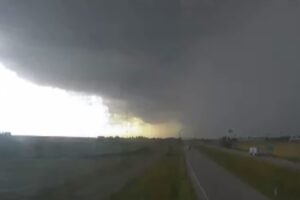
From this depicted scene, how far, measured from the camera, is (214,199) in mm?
35000

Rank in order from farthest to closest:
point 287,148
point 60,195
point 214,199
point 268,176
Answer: point 287,148, point 268,176, point 60,195, point 214,199

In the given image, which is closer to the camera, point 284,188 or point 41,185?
point 284,188

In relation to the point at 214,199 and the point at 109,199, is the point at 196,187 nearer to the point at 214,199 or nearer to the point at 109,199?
the point at 109,199

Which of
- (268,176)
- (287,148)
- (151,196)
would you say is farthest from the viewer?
(287,148)

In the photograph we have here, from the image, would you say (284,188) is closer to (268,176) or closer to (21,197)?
(268,176)

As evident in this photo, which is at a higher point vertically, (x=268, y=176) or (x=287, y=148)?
(x=287, y=148)

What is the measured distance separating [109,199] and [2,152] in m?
92.8

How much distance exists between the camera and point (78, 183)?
206ft

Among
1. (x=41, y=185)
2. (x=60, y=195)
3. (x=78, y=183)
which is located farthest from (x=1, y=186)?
(x=60, y=195)

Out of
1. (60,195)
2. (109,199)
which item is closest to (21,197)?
(60,195)

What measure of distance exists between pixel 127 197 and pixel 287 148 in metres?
103

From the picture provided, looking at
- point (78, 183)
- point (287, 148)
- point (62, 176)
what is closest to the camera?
point (78, 183)

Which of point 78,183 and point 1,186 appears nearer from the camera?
point 1,186

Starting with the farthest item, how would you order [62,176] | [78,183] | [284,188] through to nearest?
[62,176] → [78,183] → [284,188]
